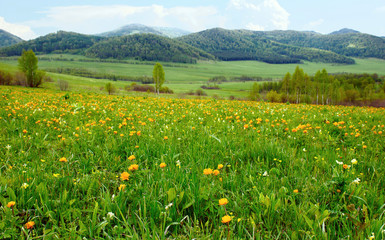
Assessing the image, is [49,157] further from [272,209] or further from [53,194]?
[272,209]

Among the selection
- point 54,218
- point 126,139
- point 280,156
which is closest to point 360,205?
point 280,156

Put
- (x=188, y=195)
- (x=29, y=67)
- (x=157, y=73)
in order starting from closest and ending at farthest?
(x=188, y=195) → (x=29, y=67) → (x=157, y=73)

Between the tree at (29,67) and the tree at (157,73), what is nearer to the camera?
the tree at (29,67)

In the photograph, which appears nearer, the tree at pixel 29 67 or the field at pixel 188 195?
the field at pixel 188 195

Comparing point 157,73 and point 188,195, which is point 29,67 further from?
point 188,195

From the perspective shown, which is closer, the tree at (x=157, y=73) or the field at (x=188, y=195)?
the field at (x=188, y=195)

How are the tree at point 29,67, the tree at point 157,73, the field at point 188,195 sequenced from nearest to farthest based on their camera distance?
1. the field at point 188,195
2. the tree at point 29,67
3. the tree at point 157,73

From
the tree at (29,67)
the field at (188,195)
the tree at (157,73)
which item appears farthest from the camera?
the tree at (157,73)

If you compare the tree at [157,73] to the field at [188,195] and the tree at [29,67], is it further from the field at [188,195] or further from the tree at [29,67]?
the field at [188,195]

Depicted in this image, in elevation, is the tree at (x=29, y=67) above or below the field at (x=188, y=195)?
Answer: above

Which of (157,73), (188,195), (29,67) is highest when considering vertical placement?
(29,67)

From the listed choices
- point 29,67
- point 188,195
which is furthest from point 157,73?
point 188,195

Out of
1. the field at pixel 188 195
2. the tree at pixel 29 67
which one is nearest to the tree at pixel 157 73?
the tree at pixel 29 67

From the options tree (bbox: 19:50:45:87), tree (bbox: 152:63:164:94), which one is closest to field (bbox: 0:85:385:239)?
tree (bbox: 152:63:164:94)
